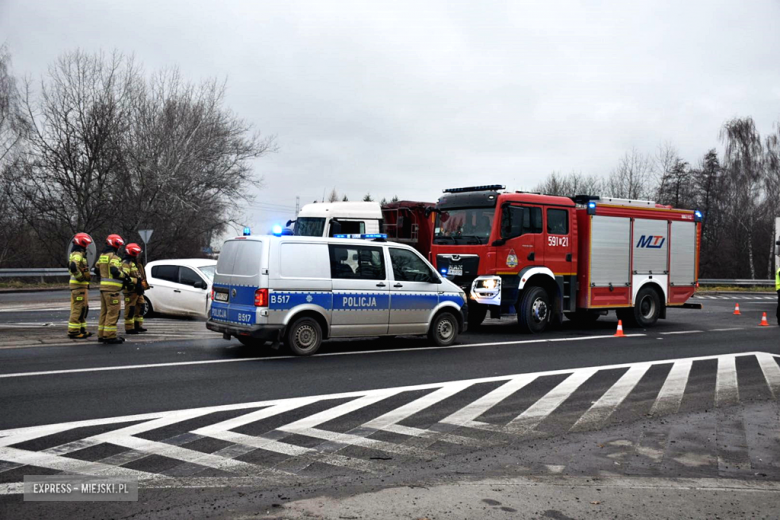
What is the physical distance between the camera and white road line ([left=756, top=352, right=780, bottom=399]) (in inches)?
369

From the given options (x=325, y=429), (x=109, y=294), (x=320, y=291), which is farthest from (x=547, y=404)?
(x=109, y=294)

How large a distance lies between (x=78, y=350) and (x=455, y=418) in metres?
7.08

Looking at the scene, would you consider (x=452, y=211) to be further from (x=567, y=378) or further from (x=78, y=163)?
(x=78, y=163)

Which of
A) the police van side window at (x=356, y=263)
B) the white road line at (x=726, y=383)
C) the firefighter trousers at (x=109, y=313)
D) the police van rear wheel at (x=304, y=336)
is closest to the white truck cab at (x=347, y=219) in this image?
the police van side window at (x=356, y=263)

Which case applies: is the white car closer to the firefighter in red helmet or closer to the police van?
the firefighter in red helmet

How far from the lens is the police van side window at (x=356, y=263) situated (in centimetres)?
1151

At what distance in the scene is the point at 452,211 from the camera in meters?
15.6

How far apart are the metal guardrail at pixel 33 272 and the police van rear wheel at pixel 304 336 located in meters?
24.1

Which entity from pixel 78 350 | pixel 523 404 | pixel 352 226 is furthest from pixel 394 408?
pixel 352 226

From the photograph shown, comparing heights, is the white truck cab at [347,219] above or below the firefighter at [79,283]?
above

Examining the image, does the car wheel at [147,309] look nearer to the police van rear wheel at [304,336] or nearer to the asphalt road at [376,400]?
the asphalt road at [376,400]

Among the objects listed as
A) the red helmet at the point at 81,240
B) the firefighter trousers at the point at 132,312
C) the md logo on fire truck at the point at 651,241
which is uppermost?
the md logo on fire truck at the point at 651,241

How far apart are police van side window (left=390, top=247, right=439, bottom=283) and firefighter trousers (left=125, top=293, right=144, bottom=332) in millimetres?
5351

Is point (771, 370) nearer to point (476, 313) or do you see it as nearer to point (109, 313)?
point (476, 313)
